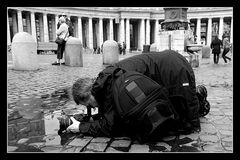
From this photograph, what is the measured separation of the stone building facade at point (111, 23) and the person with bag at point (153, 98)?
47097mm

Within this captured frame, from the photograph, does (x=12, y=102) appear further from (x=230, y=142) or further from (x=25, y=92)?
(x=230, y=142)

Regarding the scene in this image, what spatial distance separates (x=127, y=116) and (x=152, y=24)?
64.4 m

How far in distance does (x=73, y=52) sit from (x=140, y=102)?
982cm

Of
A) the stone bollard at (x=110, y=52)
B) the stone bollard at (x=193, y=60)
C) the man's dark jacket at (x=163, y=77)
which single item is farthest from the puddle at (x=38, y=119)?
the stone bollard at (x=193, y=60)


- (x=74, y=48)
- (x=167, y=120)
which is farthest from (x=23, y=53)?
(x=167, y=120)

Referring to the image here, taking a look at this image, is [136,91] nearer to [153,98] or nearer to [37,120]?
[153,98]

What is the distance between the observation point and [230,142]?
3.04 metres

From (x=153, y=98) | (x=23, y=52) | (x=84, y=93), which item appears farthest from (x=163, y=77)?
(x=23, y=52)

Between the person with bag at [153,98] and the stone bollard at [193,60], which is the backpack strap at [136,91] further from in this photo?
the stone bollard at [193,60]

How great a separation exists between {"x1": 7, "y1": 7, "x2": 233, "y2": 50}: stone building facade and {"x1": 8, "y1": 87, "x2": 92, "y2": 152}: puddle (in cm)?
4504

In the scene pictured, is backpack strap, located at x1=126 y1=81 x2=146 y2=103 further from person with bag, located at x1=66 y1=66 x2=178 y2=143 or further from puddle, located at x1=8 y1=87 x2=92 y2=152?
puddle, located at x1=8 y1=87 x2=92 y2=152

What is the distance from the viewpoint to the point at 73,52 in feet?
39.3

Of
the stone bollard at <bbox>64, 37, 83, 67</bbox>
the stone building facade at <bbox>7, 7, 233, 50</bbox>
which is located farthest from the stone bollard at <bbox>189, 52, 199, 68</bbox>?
the stone building facade at <bbox>7, 7, 233, 50</bbox>
